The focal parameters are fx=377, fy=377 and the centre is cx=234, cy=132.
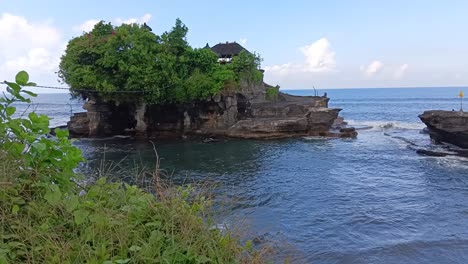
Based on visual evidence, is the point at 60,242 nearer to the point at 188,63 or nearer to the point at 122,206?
the point at 122,206

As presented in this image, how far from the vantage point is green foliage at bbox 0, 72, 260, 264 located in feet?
11.1

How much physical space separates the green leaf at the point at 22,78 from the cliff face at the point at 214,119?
30.3 meters

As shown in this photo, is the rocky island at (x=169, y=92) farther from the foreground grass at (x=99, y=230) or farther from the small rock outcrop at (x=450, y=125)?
the foreground grass at (x=99, y=230)

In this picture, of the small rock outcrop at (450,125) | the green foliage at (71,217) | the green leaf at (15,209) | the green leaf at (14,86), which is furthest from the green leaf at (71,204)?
the small rock outcrop at (450,125)

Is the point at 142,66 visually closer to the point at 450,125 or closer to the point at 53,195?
the point at 450,125

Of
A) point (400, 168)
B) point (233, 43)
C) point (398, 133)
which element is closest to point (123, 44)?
point (233, 43)

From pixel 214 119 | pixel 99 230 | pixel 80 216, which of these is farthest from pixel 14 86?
pixel 214 119

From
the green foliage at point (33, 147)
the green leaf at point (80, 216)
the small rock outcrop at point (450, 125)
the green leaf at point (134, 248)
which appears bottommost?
the small rock outcrop at point (450, 125)

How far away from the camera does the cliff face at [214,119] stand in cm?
3459

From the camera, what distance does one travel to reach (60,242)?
3.44 m

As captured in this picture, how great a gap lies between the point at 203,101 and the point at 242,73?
467 centimetres

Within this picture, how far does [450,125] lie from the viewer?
27.9 m

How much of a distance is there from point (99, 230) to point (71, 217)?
0.35m

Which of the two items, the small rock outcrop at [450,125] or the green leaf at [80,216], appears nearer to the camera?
the green leaf at [80,216]
